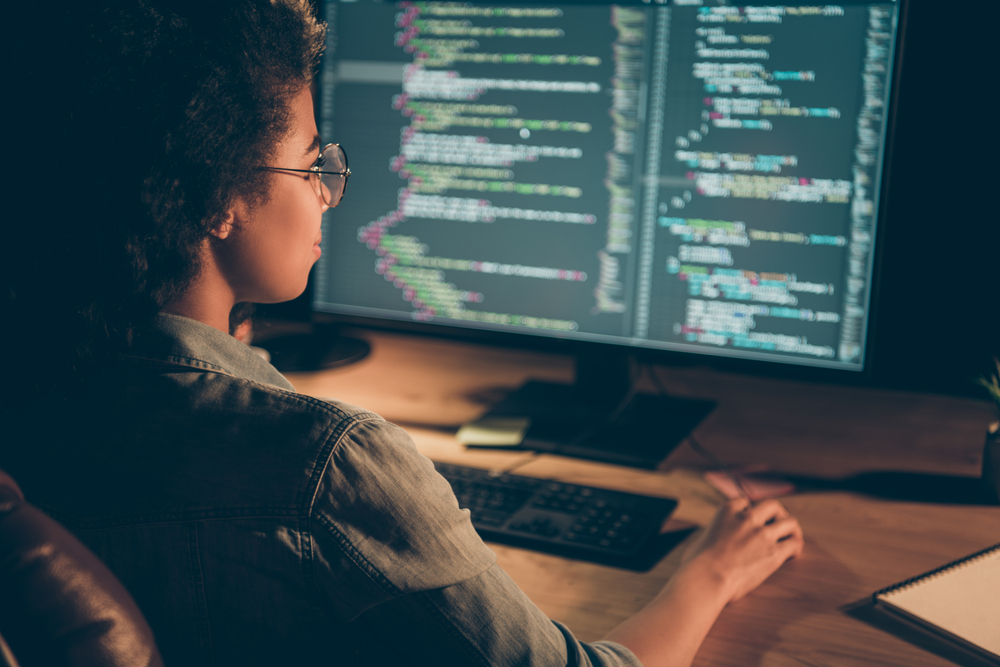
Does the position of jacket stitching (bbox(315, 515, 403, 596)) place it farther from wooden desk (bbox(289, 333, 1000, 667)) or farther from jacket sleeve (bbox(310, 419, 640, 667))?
wooden desk (bbox(289, 333, 1000, 667))

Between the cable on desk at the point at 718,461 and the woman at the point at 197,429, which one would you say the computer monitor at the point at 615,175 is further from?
the woman at the point at 197,429

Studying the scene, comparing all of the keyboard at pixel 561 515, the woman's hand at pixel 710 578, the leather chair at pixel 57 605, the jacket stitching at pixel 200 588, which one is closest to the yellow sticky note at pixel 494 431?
the keyboard at pixel 561 515

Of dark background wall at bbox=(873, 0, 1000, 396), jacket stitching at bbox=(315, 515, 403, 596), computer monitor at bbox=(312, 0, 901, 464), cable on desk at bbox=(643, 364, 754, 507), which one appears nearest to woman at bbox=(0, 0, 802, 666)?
jacket stitching at bbox=(315, 515, 403, 596)

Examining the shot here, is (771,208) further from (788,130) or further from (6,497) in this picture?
(6,497)

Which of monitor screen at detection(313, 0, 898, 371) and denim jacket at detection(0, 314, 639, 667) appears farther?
monitor screen at detection(313, 0, 898, 371)

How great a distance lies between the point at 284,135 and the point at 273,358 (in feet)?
2.37

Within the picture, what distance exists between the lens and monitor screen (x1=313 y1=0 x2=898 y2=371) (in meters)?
0.95

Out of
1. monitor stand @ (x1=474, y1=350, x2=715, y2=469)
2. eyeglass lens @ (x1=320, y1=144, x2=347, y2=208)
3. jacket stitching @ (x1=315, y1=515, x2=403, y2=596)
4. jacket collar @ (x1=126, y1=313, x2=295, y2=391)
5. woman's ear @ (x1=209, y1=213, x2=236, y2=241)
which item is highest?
eyeglass lens @ (x1=320, y1=144, x2=347, y2=208)

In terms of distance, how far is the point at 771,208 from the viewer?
973 mm

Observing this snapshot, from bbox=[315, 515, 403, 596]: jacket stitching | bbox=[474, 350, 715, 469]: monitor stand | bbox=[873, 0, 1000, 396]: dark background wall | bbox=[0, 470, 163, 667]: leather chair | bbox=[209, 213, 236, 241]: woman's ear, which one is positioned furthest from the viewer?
bbox=[873, 0, 1000, 396]: dark background wall

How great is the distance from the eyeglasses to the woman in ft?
0.31

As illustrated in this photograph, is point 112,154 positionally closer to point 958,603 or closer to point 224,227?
point 224,227


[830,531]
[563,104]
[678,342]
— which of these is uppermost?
[563,104]

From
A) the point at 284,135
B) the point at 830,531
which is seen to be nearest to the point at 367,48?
the point at 284,135
